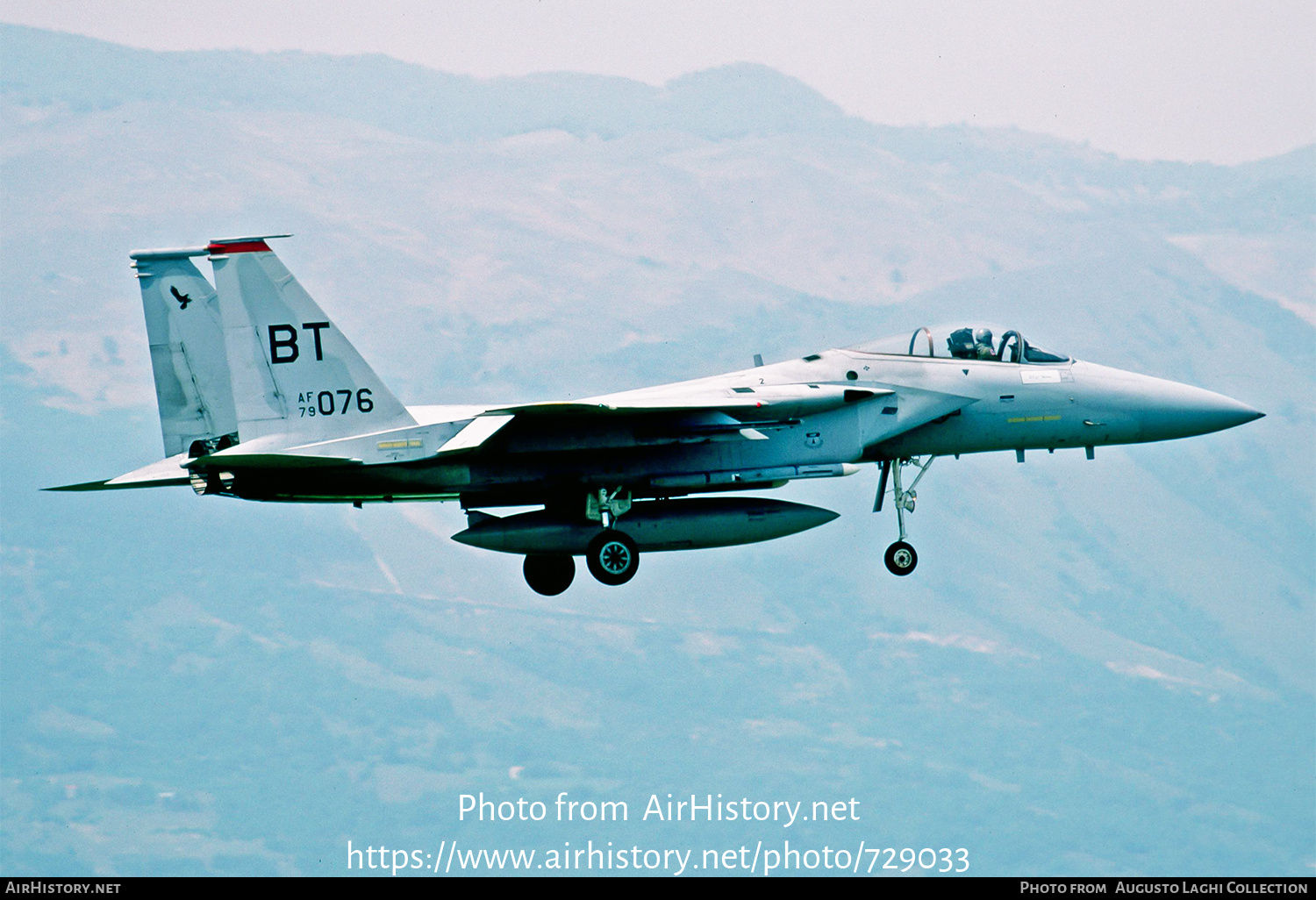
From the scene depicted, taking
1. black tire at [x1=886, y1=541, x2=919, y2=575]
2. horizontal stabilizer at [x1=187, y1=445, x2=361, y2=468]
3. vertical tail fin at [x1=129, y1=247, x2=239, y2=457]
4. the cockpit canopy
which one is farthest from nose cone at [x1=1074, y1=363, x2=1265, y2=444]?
vertical tail fin at [x1=129, y1=247, x2=239, y2=457]

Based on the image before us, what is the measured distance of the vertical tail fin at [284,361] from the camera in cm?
2458

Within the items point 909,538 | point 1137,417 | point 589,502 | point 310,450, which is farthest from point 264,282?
point 1137,417

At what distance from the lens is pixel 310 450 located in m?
24.6

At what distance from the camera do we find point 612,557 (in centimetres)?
2542

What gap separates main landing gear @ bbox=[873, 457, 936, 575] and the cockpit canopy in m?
1.68

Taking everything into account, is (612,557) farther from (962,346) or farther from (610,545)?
(962,346)

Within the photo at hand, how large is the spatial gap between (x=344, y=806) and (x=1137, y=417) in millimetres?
163702

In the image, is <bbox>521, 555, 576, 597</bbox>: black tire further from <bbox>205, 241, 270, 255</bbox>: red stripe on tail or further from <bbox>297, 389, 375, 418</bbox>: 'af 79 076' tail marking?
<bbox>205, 241, 270, 255</bbox>: red stripe on tail

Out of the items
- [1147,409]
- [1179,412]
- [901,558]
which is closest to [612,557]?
[901,558]

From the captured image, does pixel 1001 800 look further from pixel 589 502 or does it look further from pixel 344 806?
pixel 589 502

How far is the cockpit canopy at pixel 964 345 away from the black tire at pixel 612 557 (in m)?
4.72

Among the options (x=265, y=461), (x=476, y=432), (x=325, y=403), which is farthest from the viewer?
(x=325, y=403)

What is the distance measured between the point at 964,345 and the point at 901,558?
11.3 ft

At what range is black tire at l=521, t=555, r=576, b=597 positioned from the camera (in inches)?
1072
